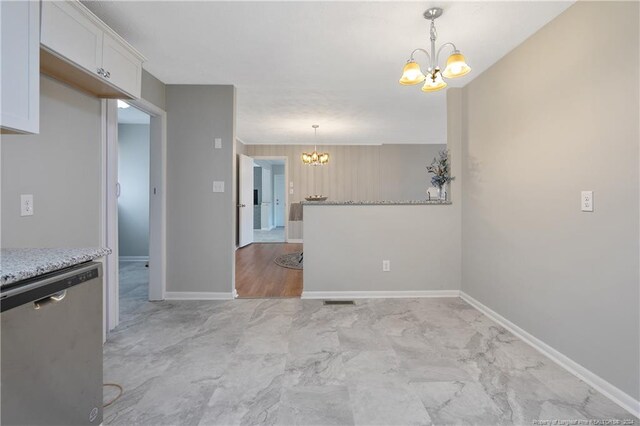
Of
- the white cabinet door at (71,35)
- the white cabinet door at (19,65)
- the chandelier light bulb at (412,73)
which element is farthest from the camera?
the chandelier light bulb at (412,73)

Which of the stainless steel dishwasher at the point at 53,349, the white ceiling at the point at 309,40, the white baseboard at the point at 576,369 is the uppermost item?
the white ceiling at the point at 309,40

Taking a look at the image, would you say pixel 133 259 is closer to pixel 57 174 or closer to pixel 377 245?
pixel 57 174

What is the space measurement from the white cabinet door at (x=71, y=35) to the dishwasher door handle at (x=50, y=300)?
1.19 m

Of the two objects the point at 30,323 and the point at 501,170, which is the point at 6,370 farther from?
the point at 501,170

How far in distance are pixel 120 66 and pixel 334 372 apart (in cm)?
244

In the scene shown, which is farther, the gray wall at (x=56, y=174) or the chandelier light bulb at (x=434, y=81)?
the chandelier light bulb at (x=434, y=81)

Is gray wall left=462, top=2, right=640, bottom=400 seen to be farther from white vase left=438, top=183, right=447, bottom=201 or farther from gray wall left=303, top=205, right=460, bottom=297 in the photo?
white vase left=438, top=183, right=447, bottom=201

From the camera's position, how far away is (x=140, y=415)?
Result: 1.52 metres

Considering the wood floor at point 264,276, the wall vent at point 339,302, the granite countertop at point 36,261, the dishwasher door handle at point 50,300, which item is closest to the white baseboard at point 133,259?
the wood floor at point 264,276

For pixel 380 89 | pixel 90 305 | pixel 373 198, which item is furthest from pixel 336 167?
pixel 90 305

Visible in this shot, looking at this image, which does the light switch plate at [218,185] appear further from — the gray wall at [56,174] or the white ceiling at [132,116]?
the white ceiling at [132,116]

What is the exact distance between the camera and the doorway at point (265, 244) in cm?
376

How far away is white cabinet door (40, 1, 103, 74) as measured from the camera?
146 cm

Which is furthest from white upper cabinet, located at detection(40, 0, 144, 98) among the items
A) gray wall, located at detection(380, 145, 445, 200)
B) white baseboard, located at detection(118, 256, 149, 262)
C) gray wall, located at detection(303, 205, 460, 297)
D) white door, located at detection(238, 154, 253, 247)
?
gray wall, located at detection(380, 145, 445, 200)
